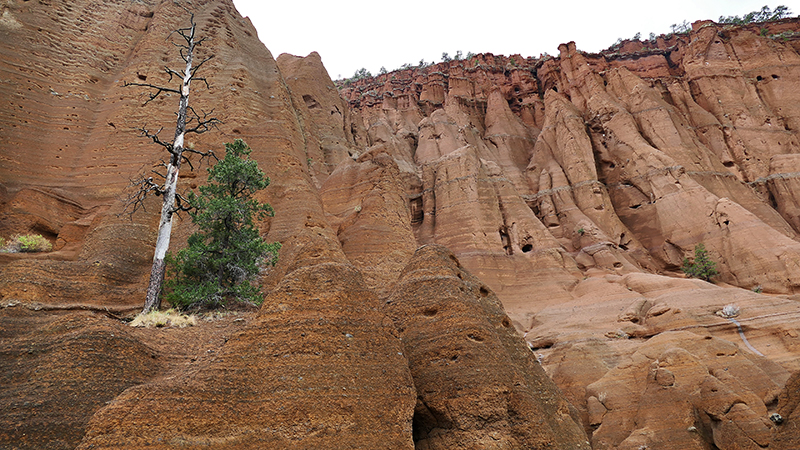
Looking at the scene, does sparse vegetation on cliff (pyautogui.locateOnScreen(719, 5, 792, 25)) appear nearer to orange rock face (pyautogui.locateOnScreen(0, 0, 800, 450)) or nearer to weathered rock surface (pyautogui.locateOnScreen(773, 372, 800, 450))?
orange rock face (pyautogui.locateOnScreen(0, 0, 800, 450))

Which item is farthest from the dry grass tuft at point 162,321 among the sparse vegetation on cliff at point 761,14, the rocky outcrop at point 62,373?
the sparse vegetation on cliff at point 761,14

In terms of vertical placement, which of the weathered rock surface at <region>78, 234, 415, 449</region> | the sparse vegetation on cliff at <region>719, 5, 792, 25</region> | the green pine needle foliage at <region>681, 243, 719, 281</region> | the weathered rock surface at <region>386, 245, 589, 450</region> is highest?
the sparse vegetation on cliff at <region>719, 5, 792, 25</region>

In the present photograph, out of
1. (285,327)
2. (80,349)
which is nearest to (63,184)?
(80,349)

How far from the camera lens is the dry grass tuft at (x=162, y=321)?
10664 millimetres

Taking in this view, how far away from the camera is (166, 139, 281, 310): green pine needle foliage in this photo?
13.5 m

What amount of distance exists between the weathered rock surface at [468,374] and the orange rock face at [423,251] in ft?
0.18

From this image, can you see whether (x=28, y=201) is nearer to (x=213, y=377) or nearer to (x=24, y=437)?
(x=24, y=437)

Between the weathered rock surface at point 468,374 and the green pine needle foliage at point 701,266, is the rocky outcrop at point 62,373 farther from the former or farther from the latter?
the green pine needle foliage at point 701,266

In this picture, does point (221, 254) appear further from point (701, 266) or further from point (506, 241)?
point (701, 266)

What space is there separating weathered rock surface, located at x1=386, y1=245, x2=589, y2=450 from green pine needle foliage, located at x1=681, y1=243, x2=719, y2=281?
3262 centimetres

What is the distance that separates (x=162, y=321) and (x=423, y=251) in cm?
687

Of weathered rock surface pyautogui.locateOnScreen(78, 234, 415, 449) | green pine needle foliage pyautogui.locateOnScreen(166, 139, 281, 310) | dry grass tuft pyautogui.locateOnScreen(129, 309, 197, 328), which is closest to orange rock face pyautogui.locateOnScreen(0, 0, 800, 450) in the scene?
weathered rock surface pyautogui.locateOnScreen(78, 234, 415, 449)

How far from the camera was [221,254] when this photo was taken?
14664 millimetres

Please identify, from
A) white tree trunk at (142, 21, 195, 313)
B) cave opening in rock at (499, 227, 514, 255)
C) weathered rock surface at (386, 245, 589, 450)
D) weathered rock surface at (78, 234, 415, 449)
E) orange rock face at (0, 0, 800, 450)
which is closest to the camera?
weathered rock surface at (78, 234, 415, 449)
